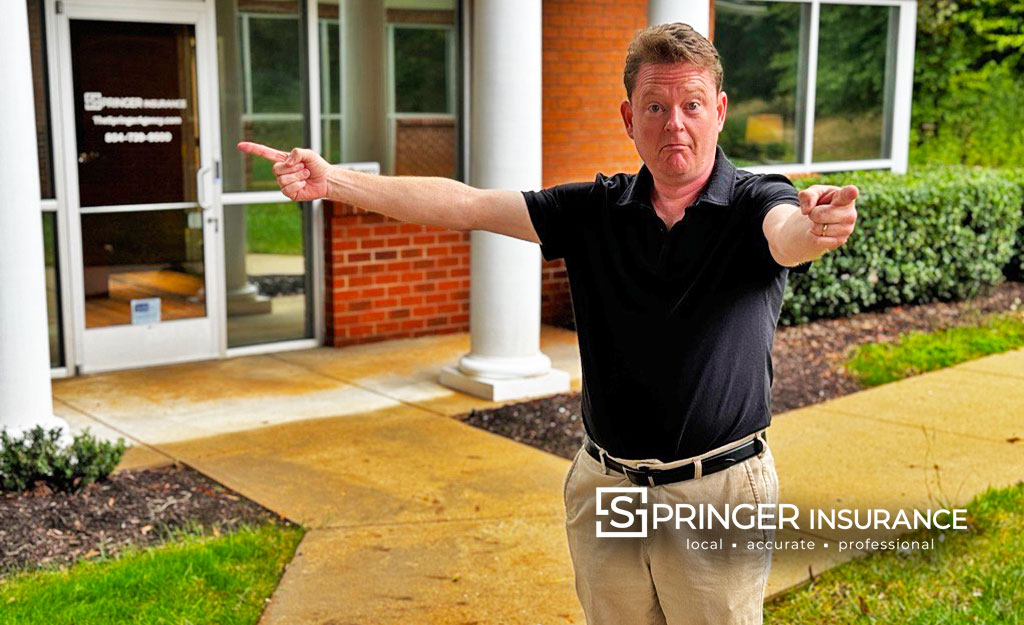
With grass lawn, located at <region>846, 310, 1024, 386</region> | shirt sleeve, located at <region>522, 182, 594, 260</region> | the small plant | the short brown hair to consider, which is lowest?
grass lawn, located at <region>846, 310, 1024, 386</region>

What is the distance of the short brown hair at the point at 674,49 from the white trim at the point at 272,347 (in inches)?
264

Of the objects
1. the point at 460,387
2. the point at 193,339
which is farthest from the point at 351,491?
the point at 193,339

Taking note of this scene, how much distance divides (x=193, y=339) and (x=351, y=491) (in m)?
3.29

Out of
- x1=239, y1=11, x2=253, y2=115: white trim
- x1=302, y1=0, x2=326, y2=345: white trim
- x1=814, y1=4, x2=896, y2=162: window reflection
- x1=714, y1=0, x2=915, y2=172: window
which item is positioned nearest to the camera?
x1=239, y1=11, x2=253, y2=115: white trim

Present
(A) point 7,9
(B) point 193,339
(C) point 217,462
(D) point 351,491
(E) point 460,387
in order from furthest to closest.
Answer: (B) point 193,339, (E) point 460,387, (C) point 217,462, (D) point 351,491, (A) point 7,9

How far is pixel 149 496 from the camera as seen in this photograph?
5.72m

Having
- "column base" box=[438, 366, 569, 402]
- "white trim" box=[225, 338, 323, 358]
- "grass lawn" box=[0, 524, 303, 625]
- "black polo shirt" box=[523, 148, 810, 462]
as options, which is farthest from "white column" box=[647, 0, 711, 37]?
"black polo shirt" box=[523, 148, 810, 462]

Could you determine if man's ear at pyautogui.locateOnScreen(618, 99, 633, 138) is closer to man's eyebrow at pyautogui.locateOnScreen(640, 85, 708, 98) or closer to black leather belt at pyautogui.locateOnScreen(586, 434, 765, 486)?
man's eyebrow at pyautogui.locateOnScreen(640, 85, 708, 98)

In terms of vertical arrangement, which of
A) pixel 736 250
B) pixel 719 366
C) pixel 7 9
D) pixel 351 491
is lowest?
pixel 351 491

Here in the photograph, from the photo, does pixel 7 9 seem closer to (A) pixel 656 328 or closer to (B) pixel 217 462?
(B) pixel 217 462

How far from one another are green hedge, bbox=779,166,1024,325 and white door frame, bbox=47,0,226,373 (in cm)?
445

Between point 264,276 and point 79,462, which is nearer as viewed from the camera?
point 79,462

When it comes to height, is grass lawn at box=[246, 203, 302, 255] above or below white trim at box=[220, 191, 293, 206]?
below

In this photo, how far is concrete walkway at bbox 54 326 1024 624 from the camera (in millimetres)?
4832
